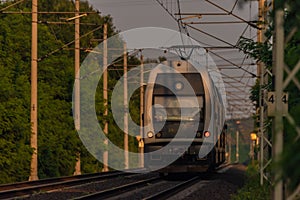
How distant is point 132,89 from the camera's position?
7088cm

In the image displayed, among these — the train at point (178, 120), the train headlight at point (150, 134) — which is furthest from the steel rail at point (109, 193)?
the train headlight at point (150, 134)

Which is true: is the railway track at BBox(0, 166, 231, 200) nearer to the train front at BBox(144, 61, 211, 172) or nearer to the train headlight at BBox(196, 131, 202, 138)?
the train front at BBox(144, 61, 211, 172)

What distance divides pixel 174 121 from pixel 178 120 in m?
0.15

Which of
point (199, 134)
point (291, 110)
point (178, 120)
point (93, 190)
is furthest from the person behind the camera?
point (199, 134)

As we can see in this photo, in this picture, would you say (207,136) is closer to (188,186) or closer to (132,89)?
(188,186)

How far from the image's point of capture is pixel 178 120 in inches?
1054

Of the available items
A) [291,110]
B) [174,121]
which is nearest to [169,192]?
[174,121]

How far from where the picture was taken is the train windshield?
26.7 metres

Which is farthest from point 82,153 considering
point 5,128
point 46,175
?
point 5,128

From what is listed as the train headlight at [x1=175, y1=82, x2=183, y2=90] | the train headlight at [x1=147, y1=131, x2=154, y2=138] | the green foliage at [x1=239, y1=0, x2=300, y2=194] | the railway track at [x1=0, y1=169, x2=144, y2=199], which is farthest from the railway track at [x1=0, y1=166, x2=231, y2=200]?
the green foliage at [x1=239, y1=0, x2=300, y2=194]

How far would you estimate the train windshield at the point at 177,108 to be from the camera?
87.5ft

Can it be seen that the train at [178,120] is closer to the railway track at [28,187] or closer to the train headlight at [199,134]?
the train headlight at [199,134]

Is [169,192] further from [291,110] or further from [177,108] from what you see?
[291,110]

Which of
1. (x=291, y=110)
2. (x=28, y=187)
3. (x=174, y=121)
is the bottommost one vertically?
(x=28, y=187)
